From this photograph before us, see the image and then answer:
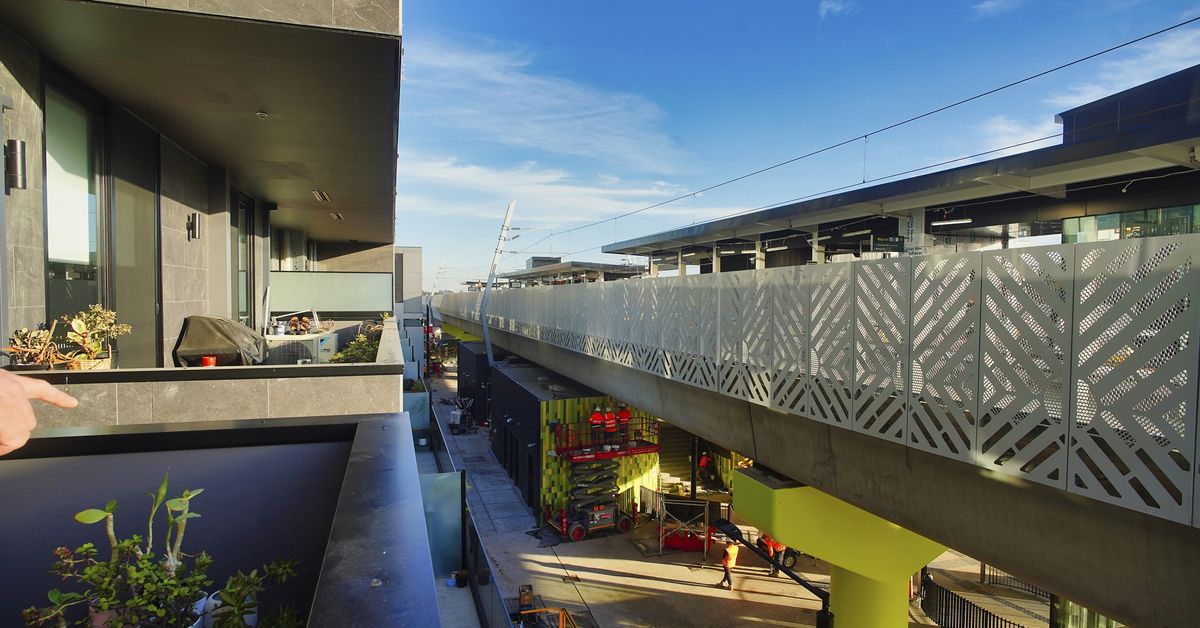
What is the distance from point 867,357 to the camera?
6.15 m

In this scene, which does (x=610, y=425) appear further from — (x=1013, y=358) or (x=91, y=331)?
(x=1013, y=358)

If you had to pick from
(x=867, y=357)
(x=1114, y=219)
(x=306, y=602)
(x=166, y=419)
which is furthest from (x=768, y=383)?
(x=1114, y=219)

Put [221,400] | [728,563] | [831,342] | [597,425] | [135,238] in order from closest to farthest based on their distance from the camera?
[221,400]
[831,342]
[135,238]
[728,563]
[597,425]

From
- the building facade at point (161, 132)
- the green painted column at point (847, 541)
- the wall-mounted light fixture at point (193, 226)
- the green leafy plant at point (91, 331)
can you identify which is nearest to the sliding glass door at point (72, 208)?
the building facade at point (161, 132)

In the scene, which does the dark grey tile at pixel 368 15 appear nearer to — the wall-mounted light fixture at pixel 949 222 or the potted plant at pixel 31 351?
the potted plant at pixel 31 351

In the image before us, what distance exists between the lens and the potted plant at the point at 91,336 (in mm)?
6238

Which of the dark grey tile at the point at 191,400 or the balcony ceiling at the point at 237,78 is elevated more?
the balcony ceiling at the point at 237,78

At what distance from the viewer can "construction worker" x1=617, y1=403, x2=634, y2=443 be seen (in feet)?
58.2

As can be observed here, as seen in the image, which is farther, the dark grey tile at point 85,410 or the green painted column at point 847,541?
the green painted column at point 847,541

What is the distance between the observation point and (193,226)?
36.5 feet

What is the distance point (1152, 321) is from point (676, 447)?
18432 mm

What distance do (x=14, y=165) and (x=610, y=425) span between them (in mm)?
13961

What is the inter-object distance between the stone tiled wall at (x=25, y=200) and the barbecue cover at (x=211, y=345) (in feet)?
4.53

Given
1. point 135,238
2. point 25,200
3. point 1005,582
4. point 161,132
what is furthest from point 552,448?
point 25,200
